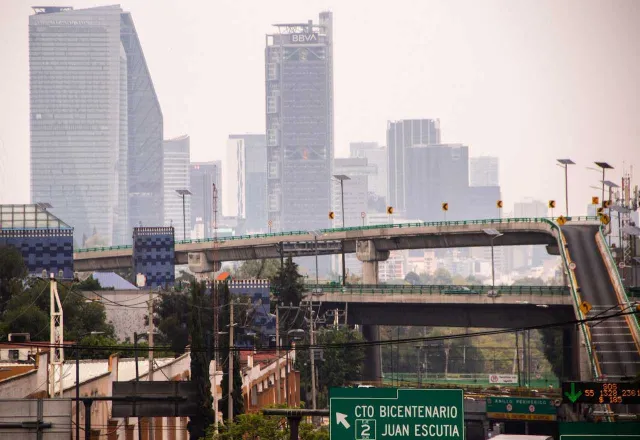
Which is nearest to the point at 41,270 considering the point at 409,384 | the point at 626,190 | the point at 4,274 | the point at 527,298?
the point at 4,274

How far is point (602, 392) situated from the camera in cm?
4984

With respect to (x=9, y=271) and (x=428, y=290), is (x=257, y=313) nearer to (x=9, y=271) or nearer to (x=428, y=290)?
(x=428, y=290)

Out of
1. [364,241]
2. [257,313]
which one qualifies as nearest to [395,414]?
[257,313]

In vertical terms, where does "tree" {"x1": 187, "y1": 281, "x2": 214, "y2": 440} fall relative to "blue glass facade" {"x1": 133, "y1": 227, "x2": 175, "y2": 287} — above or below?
below

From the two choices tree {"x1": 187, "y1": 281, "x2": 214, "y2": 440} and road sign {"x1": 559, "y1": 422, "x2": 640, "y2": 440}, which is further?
tree {"x1": 187, "y1": 281, "x2": 214, "y2": 440}

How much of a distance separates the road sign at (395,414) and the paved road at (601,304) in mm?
43437

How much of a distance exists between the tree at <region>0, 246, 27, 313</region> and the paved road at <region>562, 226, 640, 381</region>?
57.8 meters

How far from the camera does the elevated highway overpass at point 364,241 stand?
163 m

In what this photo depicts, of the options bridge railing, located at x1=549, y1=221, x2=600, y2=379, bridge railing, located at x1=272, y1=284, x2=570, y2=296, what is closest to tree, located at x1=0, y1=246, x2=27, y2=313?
bridge railing, located at x1=272, y1=284, x2=570, y2=296

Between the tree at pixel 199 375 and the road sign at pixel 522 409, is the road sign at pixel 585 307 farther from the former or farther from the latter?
the tree at pixel 199 375

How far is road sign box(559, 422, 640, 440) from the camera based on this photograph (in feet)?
123

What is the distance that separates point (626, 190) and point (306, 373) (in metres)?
77.8

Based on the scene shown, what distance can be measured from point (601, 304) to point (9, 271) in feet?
206

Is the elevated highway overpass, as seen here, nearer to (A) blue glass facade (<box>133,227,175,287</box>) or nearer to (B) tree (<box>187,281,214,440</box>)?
(A) blue glass facade (<box>133,227,175,287</box>)
